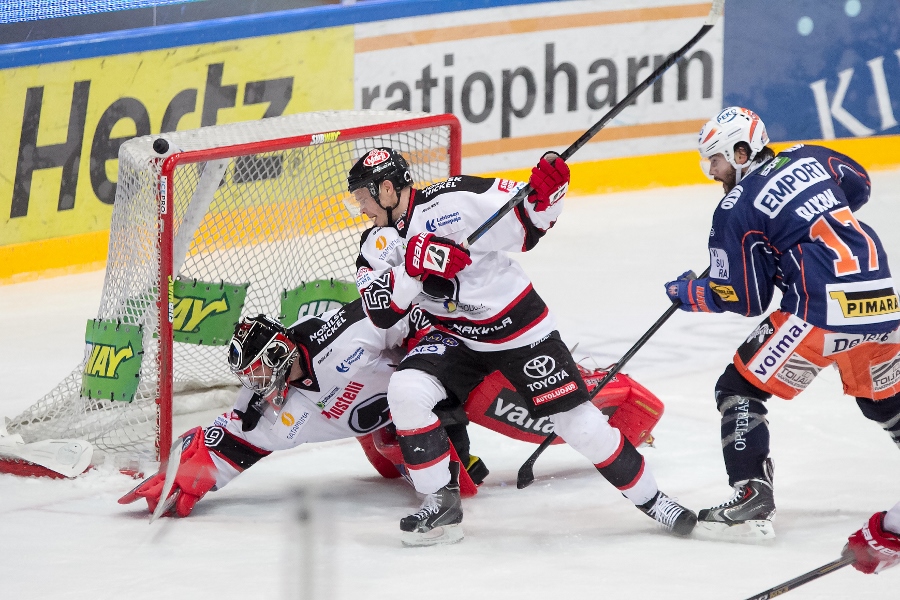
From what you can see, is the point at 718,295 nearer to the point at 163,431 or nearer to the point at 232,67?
the point at 163,431

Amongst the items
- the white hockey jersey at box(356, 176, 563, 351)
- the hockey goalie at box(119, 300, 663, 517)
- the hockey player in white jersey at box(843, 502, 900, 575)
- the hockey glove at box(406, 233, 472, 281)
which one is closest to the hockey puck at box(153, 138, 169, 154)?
the hockey goalie at box(119, 300, 663, 517)

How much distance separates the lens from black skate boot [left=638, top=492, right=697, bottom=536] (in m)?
3.44

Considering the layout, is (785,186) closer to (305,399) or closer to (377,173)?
(377,173)

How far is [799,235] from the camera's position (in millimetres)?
3314

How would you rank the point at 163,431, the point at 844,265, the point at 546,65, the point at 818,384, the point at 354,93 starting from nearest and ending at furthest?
the point at 844,265 → the point at 163,431 → the point at 818,384 → the point at 354,93 → the point at 546,65

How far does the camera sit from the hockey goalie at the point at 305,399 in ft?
11.9

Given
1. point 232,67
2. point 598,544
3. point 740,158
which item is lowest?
point 598,544

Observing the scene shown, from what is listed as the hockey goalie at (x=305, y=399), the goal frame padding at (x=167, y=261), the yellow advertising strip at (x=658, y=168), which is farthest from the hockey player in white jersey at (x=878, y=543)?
the yellow advertising strip at (x=658, y=168)

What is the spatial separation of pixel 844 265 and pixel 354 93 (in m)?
4.03

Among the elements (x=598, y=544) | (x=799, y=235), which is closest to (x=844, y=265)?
(x=799, y=235)

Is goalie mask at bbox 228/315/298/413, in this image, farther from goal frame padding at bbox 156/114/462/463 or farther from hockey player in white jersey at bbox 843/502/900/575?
hockey player in white jersey at bbox 843/502/900/575

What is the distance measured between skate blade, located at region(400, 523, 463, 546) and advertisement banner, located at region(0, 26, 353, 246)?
10.7 feet

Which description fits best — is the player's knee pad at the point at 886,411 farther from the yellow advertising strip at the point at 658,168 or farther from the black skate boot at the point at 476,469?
the yellow advertising strip at the point at 658,168

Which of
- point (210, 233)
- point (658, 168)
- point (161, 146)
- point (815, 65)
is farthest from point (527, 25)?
point (161, 146)
